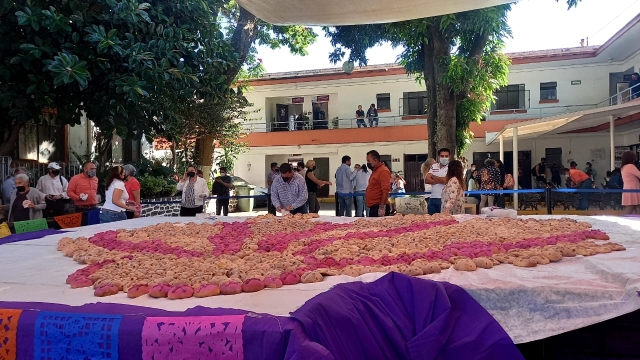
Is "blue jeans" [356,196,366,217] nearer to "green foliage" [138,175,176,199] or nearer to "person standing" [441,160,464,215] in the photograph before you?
"green foliage" [138,175,176,199]

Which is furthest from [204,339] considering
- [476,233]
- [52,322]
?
[476,233]

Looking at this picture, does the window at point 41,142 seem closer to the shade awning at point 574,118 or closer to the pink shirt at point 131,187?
the pink shirt at point 131,187

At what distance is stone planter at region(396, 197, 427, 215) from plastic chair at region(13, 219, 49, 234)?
862 centimetres

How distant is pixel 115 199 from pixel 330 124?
56.2 feet

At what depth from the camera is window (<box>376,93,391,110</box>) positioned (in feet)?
72.3

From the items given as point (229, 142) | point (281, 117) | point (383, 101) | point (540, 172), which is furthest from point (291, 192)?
point (281, 117)

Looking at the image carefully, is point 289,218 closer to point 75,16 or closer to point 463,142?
point 75,16

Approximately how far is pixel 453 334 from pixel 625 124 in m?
15.6

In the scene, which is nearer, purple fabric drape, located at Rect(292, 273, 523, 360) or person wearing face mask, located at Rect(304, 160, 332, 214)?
purple fabric drape, located at Rect(292, 273, 523, 360)

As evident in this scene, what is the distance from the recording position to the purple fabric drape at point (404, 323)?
6.43 feet

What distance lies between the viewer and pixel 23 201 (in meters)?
6.94

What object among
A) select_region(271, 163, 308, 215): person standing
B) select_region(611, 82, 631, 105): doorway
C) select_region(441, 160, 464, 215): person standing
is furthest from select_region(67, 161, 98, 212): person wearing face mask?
select_region(611, 82, 631, 105): doorway

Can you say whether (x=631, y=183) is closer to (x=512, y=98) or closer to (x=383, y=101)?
(x=512, y=98)

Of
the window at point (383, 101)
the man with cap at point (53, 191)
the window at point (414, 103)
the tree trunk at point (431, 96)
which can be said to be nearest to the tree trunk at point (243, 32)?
the tree trunk at point (431, 96)
